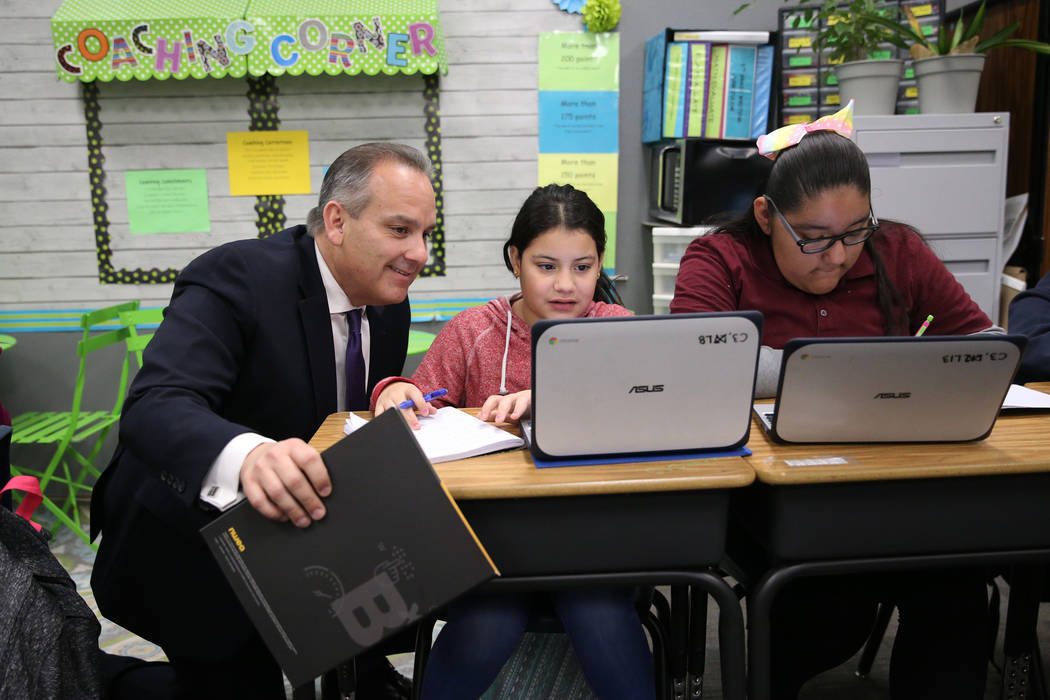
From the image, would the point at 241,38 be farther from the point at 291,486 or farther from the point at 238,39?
the point at 291,486

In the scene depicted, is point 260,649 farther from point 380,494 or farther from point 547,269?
point 547,269

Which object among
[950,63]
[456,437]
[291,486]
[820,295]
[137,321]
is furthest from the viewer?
[137,321]

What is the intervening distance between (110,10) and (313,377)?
222 centimetres

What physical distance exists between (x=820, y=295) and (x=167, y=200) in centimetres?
254

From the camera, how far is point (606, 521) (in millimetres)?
1072

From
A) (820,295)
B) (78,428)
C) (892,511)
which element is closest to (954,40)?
(820,295)

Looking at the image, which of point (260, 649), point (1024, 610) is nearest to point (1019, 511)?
point (1024, 610)

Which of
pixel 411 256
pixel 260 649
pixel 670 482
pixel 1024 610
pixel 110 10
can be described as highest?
pixel 110 10

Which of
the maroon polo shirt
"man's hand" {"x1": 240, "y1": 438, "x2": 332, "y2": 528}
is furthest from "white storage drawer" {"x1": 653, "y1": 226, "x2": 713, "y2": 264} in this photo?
Result: "man's hand" {"x1": 240, "y1": 438, "x2": 332, "y2": 528}

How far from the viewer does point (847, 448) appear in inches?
45.9

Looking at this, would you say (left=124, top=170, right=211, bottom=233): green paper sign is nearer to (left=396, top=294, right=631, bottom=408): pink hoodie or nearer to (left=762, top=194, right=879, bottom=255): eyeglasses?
(left=396, top=294, right=631, bottom=408): pink hoodie

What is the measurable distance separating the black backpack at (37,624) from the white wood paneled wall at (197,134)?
212 centimetres

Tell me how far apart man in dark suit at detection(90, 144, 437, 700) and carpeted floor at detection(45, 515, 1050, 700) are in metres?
0.50

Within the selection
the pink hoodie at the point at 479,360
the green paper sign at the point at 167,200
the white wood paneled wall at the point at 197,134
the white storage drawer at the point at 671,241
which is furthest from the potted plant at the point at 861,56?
the green paper sign at the point at 167,200
